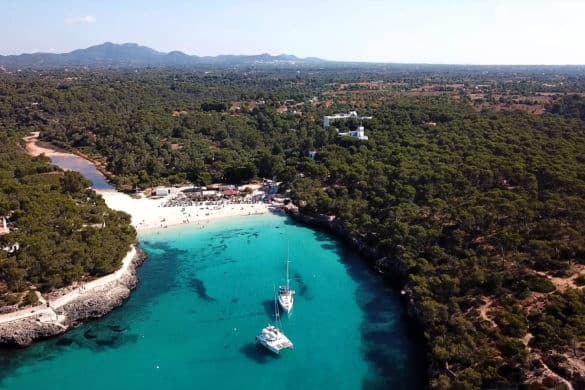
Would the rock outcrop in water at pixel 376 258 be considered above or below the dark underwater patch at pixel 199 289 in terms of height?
above

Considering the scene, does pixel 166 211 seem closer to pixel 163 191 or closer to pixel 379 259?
pixel 163 191

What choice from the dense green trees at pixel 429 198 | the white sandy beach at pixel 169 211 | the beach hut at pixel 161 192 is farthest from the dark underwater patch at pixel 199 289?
the beach hut at pixel 161 192

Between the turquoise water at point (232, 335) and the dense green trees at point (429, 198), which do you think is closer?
the turquoise water at point (232, 335)

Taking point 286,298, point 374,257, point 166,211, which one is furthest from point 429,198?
point 166,211

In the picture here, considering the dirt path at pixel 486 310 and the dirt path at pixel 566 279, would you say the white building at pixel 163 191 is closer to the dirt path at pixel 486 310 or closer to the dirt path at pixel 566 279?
the dirt path at pixel 486 310

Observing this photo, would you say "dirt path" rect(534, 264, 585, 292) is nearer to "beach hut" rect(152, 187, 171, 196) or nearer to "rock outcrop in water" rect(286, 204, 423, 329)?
"rock outcrop in water" rect(286, 204, 423, 329)

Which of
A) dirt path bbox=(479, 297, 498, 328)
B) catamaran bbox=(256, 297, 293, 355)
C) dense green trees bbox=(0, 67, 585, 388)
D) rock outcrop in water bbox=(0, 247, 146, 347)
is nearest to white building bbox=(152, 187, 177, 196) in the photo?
dense green trees bbox=(0, 67, 585, 388)

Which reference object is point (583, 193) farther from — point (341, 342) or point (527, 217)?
point (341, 342)
